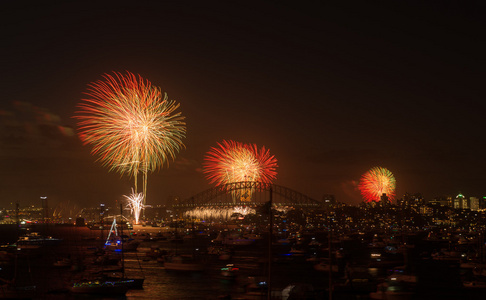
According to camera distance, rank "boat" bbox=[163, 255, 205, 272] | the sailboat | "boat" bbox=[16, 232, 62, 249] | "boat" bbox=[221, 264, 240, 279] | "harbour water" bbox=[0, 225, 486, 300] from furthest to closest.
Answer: "boat" bbox=[16, 232, 62, 249], "boat" bbox=[163, 255, 205, 272], "boat" bbox=[221, 264, 240, 279], "harbour water" bbox=[0, 225, 486, 300], the sailboat

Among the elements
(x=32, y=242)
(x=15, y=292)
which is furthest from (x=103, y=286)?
(x=32, y=242)

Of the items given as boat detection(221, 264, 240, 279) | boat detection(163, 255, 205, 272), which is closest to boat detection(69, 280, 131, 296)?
boat detection(221, 264, 240, 279)

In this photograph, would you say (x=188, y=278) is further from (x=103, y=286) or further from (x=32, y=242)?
(x=32, y=242)

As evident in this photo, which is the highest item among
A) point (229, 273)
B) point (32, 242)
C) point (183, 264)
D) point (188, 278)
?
point (32, 242)

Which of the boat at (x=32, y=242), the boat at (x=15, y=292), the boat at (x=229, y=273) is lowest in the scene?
the boat at (x=15, y=292)

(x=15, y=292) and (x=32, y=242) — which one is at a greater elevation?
(x=32, y=242)

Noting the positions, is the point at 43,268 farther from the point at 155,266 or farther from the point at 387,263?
the point at 387,263

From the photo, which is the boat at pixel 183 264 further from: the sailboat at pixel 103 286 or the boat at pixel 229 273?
the sailboat at pixel 103 286

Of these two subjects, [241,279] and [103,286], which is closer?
[103,286]

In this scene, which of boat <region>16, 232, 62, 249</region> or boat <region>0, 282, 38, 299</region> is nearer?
boat <region>0, 282, 38, 299</region>

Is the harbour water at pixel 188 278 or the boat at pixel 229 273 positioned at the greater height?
the boat at pixel 229 273

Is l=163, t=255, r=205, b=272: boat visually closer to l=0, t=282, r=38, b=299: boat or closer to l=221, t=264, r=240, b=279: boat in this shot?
l=221, t=264, r=240, b=279: boat

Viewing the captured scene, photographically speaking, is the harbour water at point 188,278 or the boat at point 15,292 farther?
the harbour water at point 188,278

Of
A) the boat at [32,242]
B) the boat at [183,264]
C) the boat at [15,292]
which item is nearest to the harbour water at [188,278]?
the boat at [183,264]
